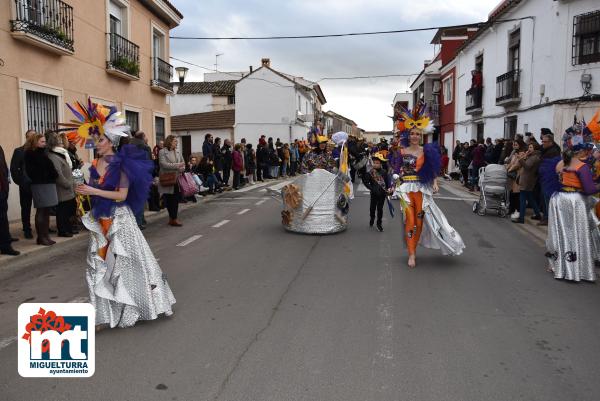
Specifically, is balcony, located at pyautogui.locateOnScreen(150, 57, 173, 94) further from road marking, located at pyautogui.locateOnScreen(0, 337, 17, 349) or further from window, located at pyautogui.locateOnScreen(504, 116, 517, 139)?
road marking, located at pyautogui.locateOnScreen(0, 337, 17, 349)

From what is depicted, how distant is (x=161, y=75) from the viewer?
A: 20594mm

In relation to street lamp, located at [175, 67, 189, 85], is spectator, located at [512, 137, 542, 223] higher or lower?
lower

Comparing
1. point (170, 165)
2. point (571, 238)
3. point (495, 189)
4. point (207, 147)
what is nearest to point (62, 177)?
point (170, 165)

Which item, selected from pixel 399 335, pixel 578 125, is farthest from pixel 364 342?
pixel 578 125

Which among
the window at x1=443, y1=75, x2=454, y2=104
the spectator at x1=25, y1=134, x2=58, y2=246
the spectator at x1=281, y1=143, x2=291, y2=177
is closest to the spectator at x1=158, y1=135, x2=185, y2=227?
the spectator at x1=25, y1=134, x2=58, y2=246

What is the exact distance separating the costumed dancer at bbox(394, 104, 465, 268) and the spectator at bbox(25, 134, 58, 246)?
18.3ft

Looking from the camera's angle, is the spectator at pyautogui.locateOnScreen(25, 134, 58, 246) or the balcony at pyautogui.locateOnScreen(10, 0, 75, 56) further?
the balcony at pyautogui.locateOnScreen(10, 0, 75, 56)

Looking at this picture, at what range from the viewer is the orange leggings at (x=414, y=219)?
722cm

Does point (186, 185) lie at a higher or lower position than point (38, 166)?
lower

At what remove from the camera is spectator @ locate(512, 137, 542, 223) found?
441 inches

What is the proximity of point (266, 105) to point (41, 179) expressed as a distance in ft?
127

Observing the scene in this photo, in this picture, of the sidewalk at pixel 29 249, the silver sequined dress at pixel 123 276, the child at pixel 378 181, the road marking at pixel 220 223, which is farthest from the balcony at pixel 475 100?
the silver sequined dress at pixel 123 276

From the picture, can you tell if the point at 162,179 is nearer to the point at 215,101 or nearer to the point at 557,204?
the point at 557,204

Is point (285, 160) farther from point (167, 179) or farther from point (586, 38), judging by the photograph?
point (167, 179)
